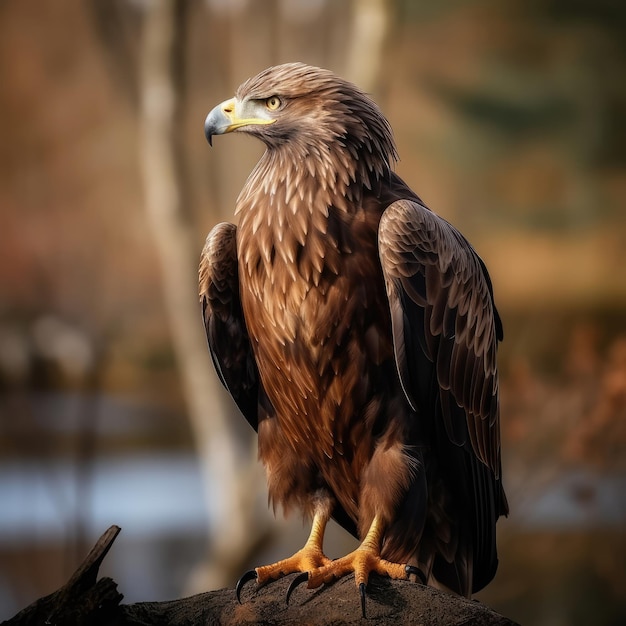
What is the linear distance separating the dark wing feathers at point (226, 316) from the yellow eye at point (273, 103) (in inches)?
12.3

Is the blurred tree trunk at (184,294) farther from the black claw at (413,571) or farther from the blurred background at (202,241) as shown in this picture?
the black claw at (413,571)

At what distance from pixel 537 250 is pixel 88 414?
9.05 ft

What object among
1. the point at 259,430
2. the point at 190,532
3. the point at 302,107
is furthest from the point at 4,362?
the point at 302,107

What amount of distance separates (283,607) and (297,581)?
69mm

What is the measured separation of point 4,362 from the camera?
196 inches

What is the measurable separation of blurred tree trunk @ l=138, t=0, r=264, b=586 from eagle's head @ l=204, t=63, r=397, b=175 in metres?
2.46

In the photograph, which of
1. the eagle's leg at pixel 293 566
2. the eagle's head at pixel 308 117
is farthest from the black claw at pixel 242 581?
the eagle's head at pixel 308 117

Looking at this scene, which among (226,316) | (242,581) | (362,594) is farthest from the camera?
(226,316)

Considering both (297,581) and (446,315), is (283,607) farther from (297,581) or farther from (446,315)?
(446,315)

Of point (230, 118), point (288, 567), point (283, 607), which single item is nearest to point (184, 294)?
point (230, 118)

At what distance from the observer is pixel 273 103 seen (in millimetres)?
2164

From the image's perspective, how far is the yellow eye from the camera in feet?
7.09

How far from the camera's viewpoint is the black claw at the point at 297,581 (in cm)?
206

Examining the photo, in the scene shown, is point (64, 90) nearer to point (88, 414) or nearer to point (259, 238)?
point (88, 414)
